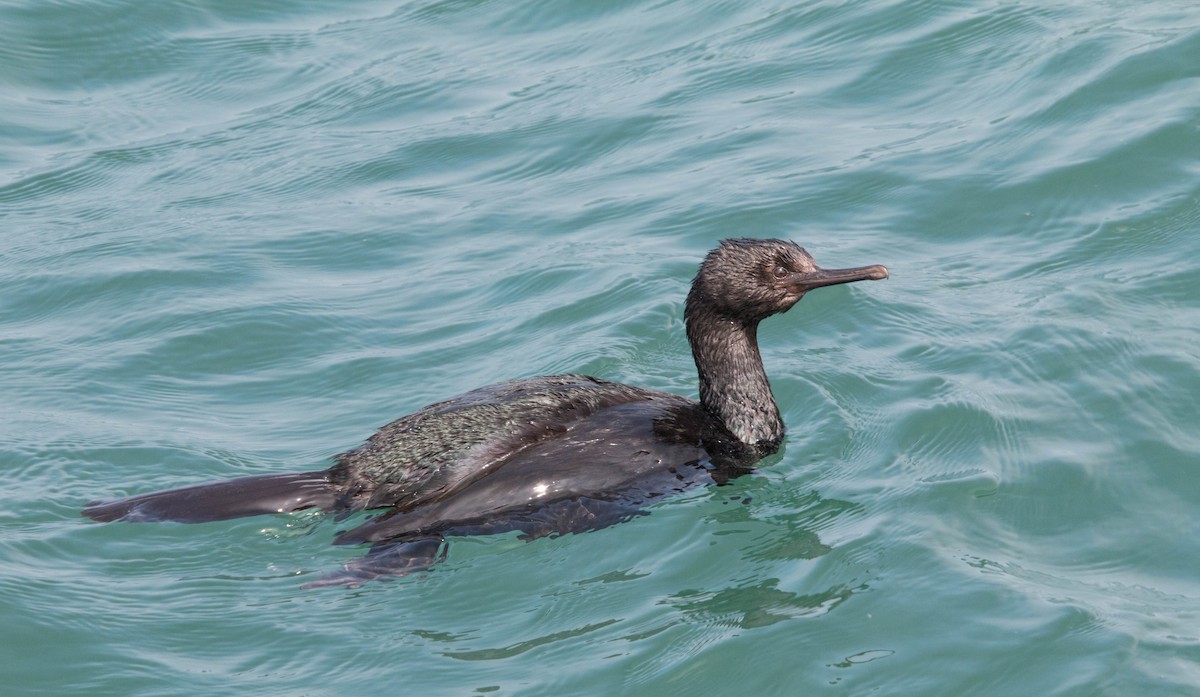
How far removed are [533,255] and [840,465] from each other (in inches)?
136

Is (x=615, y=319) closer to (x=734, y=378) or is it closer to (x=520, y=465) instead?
(x=734, y=378)

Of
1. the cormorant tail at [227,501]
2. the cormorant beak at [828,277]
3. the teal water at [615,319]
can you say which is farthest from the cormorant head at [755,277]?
the cormorant tail at [227,501]

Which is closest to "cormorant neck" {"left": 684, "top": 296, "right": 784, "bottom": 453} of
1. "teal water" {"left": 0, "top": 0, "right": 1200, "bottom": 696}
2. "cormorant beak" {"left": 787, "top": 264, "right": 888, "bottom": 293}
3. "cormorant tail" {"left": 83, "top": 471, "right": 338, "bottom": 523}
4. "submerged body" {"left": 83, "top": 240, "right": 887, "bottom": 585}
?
"submerged body" {"left": 83, "top": 240, "right": 887, "bottom": 585}

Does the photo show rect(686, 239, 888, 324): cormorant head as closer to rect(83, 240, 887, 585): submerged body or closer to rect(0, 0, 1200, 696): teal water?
rect(83, 240, 887, 585): submerged body

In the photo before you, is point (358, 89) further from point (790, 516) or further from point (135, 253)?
point (790, 516)

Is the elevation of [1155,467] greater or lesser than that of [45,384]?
lesser

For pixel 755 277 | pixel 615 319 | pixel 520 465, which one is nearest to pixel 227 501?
pixel 520 465

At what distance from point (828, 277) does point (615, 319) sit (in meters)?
2.01

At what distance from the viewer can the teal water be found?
6.20 metres

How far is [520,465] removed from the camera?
7.03m

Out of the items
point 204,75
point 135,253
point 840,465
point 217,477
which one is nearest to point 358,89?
point 204,75

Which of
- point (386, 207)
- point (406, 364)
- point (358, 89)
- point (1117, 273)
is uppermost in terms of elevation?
point (358, 89)

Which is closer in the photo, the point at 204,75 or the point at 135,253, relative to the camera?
the point at 135,253

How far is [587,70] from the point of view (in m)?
13.1
